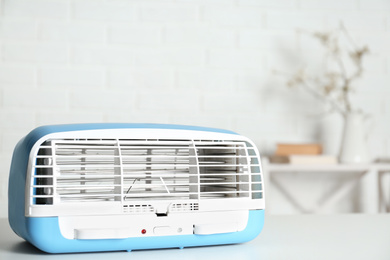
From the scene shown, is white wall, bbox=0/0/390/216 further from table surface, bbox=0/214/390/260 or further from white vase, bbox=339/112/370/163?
table surface, bbox=0/214/390/260

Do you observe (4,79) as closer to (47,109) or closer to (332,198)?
(47,109)

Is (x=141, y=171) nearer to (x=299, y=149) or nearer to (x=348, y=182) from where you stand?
(x=299, y=149)

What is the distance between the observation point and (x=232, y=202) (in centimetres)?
74

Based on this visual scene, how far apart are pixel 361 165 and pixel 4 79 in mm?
1432

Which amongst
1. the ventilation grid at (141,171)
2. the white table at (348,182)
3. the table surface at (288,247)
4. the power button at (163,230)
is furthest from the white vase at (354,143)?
→ the power button at (163,230)

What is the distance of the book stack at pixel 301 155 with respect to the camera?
2.17 meters

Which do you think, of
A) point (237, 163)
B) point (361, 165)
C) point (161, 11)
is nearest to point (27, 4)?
point (161, 11)

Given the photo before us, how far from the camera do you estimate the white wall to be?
7.48 feet

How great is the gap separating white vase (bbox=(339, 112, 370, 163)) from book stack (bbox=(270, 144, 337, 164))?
0.05 metres

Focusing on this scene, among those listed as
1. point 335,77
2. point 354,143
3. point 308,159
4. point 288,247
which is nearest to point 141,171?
point 288,247

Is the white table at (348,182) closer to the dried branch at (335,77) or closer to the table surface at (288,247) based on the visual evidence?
the dried branch at (335,77)

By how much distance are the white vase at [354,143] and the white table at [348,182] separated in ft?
0.10

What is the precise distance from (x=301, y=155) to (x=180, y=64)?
0.62 metres

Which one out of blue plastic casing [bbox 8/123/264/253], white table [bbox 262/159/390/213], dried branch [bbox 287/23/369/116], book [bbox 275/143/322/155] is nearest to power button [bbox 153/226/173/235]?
blue plastic casing [bbox 8/123/264/253]
